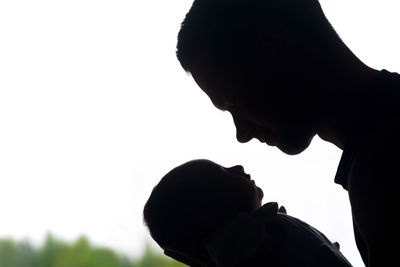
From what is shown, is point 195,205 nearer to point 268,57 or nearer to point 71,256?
point 268,57

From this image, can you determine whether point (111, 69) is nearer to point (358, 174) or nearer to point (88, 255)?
point (88, 255)

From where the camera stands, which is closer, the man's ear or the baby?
the baby

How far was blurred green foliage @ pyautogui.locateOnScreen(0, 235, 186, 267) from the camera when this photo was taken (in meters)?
1.33

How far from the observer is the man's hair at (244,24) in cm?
62

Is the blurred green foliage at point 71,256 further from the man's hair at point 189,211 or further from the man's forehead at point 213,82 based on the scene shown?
the man's forehead at point 213,82

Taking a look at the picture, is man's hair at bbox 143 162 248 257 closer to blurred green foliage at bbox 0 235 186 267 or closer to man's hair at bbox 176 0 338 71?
man's hair at bbox 176 0 338 71

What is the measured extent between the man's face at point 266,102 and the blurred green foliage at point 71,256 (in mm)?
738

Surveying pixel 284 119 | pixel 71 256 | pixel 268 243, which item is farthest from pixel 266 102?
pixel 71 256

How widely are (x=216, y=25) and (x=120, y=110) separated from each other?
90cm

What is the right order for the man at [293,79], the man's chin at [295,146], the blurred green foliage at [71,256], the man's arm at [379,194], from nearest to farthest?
the man's arm at [379,194], the man at [293,79], the man's chin at [295,146], the blurred green foliage at [71,256]

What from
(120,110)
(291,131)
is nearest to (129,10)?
(120,110)

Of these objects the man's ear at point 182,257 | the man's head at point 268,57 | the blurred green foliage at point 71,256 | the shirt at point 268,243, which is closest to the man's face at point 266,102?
the man's head at point 268,57

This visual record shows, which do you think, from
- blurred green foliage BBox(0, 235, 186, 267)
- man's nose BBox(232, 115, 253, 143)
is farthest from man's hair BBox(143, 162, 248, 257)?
blurred green foliage BBox(0, 235, 186, 267)

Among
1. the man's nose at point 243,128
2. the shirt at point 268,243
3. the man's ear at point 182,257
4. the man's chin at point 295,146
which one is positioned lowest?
the man's ear at point 182,257
